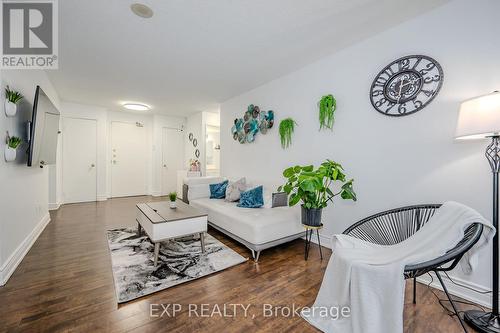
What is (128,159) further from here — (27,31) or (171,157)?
(27,31)

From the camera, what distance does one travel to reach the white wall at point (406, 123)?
1.68 m

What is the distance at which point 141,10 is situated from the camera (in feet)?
6.14

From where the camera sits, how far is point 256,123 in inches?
152

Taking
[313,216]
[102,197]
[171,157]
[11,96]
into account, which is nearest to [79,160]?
[102,197]

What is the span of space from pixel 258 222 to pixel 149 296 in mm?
1205

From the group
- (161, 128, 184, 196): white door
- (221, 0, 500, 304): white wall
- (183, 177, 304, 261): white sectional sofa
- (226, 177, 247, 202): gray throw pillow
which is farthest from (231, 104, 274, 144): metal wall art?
(161, 128, 184, 196): white door

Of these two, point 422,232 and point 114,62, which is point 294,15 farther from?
point 114,62

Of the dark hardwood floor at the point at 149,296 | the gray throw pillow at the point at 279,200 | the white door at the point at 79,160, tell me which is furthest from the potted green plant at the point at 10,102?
the white door at the point at 79,160

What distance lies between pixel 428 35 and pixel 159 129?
20.3 feet

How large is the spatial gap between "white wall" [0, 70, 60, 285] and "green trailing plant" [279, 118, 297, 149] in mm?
3136

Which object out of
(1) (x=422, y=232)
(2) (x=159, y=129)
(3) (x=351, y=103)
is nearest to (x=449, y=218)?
(1) (x=422, y=232)

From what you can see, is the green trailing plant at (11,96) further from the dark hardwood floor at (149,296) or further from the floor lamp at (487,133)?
the floor lamp at (487,133)

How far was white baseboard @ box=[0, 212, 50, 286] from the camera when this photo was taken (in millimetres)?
1839

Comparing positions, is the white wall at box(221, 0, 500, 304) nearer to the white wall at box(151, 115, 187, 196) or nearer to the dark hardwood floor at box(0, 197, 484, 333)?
the dark hardwood floor at box(0, 197, 484, 333)
